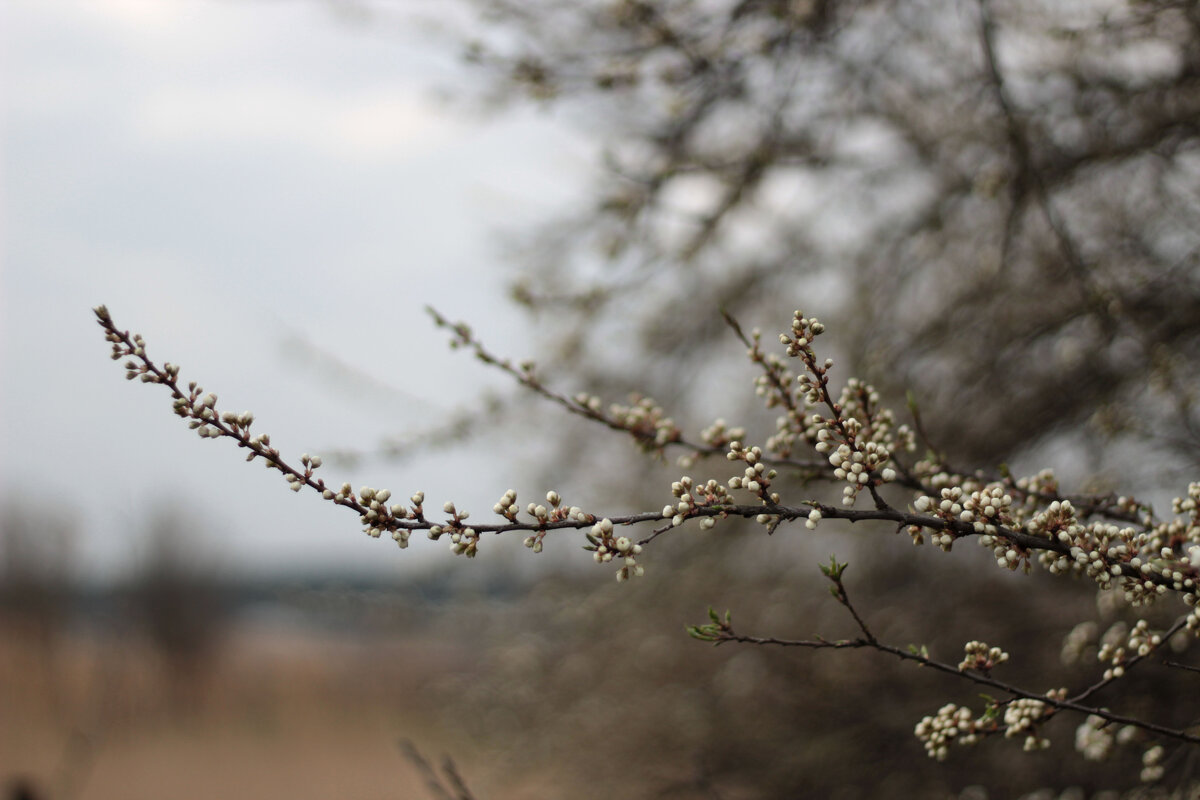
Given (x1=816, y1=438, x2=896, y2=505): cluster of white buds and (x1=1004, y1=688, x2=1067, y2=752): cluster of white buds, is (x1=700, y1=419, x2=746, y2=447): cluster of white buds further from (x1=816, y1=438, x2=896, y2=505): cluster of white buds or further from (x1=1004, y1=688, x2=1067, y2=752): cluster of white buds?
(x1=1004, y1=688, x2=1067, y2=752): cluster of white buds

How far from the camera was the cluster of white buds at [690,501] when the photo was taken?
142 cm

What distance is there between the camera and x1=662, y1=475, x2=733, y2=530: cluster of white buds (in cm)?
142

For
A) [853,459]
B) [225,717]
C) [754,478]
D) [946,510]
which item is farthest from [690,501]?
[225,717]

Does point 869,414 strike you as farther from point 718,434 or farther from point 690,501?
point 690,501

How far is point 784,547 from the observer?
5230 mm

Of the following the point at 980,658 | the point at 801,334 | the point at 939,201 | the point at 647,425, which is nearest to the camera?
the point at 801,334

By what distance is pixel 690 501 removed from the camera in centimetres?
143

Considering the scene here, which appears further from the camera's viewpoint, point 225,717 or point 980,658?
point 225,717

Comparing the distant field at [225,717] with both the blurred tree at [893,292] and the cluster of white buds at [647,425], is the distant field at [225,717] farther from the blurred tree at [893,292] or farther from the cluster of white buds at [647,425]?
the cluster of white buds at [647,425]

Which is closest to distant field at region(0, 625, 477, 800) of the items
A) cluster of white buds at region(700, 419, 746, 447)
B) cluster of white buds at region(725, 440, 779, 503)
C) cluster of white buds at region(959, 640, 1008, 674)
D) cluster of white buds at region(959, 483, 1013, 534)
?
cluster of white buds at region(700, 419, 746, 447)

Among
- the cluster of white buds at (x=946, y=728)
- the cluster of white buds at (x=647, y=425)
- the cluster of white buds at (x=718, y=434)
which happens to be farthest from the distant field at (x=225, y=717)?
the cluster of white buds at (x=946, y=728)

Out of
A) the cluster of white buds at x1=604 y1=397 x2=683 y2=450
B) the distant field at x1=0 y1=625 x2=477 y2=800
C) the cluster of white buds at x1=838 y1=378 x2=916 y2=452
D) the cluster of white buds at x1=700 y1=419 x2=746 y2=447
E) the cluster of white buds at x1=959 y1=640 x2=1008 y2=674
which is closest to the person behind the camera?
the cluster of white buds at x1=959 y1=640 x2=1008 y2=674

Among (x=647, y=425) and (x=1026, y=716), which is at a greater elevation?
(x=647, y=425)

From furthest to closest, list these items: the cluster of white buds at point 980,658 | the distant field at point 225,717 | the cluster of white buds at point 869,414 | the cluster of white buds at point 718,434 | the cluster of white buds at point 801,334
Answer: the distant field at point 225,717 < the cluster of white buds at point 718,434 < the cluster of white buds at point 869,414 < the cluster of white buds at point 980,658 < the cluster of white buds at point 801,334
